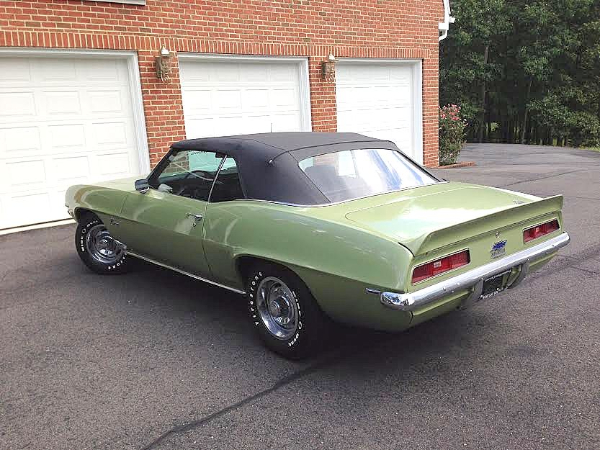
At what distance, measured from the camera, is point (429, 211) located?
3432mm

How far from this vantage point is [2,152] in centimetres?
759

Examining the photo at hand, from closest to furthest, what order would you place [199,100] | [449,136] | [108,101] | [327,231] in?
[327,231] < [108,101] < [199,100] < [449,136]

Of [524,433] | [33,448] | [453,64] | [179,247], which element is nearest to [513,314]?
[524,433]

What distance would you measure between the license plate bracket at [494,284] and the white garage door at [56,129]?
6.72 m

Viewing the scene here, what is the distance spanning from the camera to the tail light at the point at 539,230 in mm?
3623

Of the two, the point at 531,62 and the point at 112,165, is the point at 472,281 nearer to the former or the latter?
the point at 112,165

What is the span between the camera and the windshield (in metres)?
3.79

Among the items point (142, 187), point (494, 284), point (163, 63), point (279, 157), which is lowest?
point (494, 284)

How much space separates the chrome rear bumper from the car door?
1.71 metres

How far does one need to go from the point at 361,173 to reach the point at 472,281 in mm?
1279

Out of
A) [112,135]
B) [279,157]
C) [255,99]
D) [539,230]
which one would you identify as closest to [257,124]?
[255,99]

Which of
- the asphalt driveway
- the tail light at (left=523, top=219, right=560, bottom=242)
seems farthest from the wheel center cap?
→ the tail light at (left=523, top=219, right=560, bottom=242)

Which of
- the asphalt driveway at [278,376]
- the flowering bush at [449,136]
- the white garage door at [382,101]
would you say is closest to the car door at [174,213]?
the asphalt driveway at [278,376]

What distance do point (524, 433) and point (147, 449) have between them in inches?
72.2
